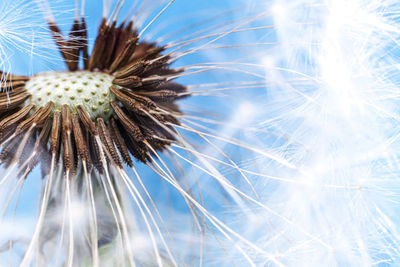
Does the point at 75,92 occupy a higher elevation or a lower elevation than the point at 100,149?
higher

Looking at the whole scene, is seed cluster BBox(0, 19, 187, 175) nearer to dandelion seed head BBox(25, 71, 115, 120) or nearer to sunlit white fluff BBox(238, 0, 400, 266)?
dandelion seed head BBox(25, 71, 115, 120)

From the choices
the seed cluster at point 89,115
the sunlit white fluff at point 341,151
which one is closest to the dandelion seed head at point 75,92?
the seed cluster at point 89,115

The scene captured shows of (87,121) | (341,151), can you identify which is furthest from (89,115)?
(341,151)

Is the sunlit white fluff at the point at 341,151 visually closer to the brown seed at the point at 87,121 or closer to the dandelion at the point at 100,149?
the dandelion at the point at 100,149

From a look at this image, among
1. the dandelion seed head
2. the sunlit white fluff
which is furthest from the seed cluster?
the sunlit white fluff

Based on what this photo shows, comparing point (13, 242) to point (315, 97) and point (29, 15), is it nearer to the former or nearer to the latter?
point (29, 15)

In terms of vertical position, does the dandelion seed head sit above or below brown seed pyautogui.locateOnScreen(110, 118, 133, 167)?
above

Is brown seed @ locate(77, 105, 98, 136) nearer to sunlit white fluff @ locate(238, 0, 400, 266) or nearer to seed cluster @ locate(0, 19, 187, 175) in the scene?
seed cluster @ locate(0, 19, 187, 175)

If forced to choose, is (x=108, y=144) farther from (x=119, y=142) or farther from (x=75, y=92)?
(x=75, y=92)
